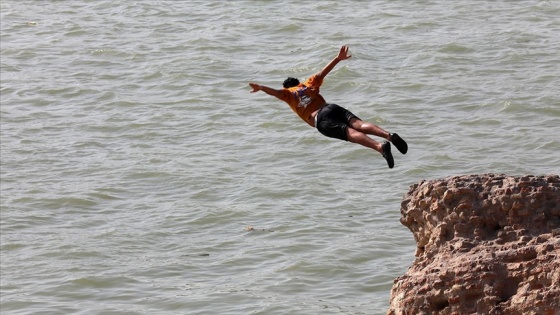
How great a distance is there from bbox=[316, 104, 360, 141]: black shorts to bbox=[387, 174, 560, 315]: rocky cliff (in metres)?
3.23

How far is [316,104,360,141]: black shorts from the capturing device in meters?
14.1

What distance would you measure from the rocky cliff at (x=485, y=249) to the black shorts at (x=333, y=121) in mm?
3228

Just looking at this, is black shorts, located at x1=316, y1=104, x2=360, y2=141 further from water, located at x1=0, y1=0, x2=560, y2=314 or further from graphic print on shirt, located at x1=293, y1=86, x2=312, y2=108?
water, located at x1=0, y1=0, x2=560, y2=314

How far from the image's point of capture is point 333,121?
46.4 feet

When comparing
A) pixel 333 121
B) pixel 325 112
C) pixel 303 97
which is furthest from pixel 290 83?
pixel 333 121

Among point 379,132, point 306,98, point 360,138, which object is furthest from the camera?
point 306,98

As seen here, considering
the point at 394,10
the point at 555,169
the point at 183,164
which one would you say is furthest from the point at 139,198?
the point at 394,10

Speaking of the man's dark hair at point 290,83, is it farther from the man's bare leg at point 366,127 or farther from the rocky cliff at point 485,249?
the rocky cliff at point 485,249

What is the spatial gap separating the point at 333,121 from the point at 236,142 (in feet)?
40.3

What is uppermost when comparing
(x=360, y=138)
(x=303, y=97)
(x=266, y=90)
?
(x=266, y=90)

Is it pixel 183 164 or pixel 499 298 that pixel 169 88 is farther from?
pixel 499 298

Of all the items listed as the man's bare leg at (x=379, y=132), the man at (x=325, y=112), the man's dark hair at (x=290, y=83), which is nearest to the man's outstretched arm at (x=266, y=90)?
the man at (x=325, y=112)

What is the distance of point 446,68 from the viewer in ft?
96.9

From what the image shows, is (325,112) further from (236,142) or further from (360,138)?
(236,142)
